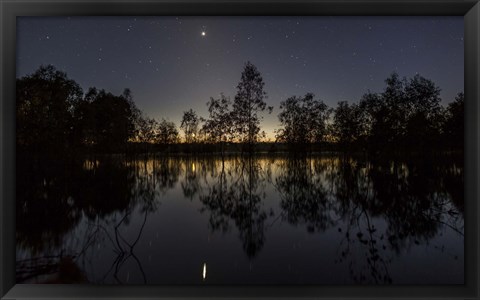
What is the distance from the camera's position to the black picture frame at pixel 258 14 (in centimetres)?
167

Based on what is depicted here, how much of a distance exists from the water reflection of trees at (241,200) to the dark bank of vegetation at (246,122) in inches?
6.6

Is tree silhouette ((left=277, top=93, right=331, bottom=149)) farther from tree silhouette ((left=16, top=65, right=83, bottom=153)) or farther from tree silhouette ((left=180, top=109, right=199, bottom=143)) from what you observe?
tree silhouette ((left=16, top=65, right=83, bottom=153))

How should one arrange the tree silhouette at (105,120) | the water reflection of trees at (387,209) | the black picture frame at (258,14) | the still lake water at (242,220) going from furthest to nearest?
the tree silhouette at (105,120) → the water reflection of trees at (387,209) → the still lake water at (242,220) → the black picture frame at (258,14)

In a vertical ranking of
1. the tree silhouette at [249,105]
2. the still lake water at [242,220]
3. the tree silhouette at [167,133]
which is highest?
the tree silhouette at [249,105]

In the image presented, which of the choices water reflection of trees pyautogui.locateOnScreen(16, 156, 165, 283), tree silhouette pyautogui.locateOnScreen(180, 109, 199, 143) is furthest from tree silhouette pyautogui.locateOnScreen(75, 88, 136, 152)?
tree silhouette pyautogui.locateOnScreen(180, 109, 199, 143)

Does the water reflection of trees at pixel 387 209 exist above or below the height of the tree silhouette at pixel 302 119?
below

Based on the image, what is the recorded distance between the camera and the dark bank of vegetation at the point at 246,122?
2283mm

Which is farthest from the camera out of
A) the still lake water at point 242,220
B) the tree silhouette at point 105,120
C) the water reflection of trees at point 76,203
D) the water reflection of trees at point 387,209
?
the tree silhouette at point 105,120

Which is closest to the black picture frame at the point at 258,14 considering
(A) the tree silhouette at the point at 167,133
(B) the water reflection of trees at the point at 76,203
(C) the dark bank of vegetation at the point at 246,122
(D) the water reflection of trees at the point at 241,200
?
(B) the water reflection of trees at the point at 76,203

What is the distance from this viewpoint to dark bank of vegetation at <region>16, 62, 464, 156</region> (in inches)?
89.9

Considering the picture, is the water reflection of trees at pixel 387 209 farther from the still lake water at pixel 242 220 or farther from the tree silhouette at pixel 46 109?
the tree silhouette at pixel 46 109

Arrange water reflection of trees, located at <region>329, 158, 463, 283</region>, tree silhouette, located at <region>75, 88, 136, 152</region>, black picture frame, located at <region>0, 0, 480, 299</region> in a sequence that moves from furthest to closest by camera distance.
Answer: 1. tree silhouette, located at <region>75, 88, 136, 152</region>
2. water reflection of trees, located at <region>329, 158, 463, 283</region>
3. black picture frame, located at <region>0, 0, 480, 299</region>

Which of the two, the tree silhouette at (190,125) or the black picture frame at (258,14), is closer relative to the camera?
the black picture frame at (258,14)

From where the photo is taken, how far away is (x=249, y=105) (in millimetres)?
2422
